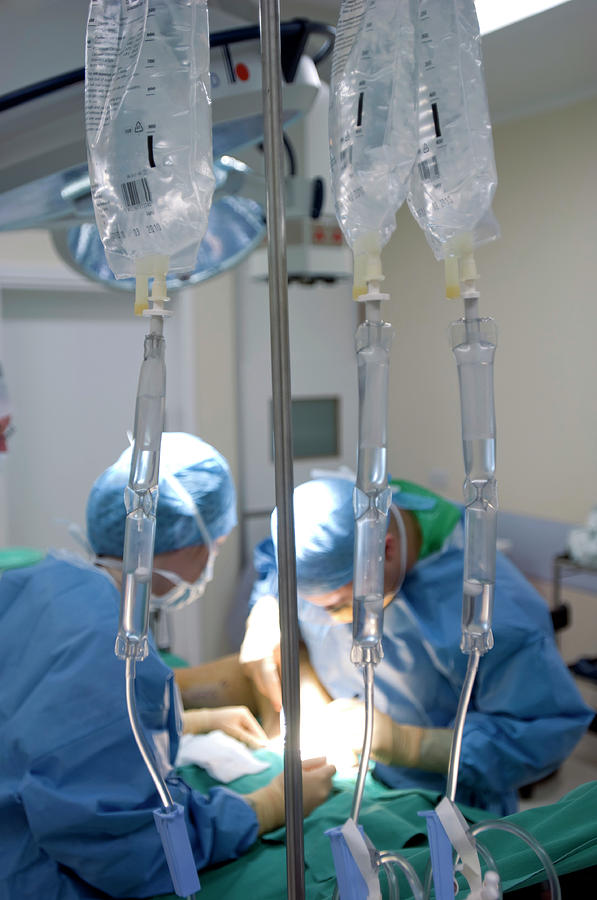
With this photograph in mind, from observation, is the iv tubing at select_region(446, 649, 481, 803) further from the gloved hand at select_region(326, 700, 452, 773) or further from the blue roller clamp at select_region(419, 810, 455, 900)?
the gloved hand at select_region(326, 700, 452, 773)

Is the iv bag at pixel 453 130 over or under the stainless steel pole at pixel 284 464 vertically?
over

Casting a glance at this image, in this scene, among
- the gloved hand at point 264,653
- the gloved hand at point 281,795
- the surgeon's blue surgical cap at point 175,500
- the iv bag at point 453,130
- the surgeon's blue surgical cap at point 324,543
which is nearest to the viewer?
the iv bag at point 453,130

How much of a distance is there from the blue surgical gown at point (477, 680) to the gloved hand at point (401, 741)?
0.10 ft

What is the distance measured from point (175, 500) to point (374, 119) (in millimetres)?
885

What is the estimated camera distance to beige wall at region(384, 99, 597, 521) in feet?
10.2

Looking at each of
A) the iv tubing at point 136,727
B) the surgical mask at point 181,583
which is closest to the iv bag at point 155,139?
the iv tubing at point 136,727

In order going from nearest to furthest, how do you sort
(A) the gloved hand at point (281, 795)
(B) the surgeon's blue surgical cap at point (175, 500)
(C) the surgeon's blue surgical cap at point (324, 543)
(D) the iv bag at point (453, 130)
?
(D) the iv bag at point (453, 130) → (A) the gloved hand at point (281, 795) → (B) the surgeon's blue surgical cap at point (175, 500) → (C) the surgeon's blue surgical cap at point (324, 543)

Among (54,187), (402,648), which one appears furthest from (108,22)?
(402,648)

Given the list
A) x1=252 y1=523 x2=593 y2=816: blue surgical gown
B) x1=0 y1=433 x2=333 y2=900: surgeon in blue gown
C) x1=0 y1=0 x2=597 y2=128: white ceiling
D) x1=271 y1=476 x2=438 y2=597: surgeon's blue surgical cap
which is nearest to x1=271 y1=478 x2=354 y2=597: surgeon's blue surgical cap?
x1=271 y1=476 x2=438 y2=597: surgeon's blue surgical cap

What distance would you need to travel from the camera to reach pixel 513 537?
3.51 metres

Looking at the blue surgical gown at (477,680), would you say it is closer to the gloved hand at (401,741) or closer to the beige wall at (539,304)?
the gloved hand at (401,741)

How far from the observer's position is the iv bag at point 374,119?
52 centimetres

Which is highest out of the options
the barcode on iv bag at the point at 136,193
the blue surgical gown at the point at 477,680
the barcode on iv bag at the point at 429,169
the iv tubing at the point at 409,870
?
the barcode on iv bag at the point at 429,169

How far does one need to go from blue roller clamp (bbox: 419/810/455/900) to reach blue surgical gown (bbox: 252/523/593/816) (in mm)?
807
